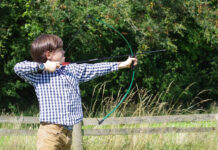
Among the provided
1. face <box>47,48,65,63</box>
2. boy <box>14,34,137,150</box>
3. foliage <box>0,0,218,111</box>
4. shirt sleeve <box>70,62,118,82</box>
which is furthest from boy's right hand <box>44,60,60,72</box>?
foliage <box>0,0,218,111</box>

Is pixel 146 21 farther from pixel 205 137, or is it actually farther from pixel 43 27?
pixel 205 137

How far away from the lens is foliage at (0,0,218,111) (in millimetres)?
6746

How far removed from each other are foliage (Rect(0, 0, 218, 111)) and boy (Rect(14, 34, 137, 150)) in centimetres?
364

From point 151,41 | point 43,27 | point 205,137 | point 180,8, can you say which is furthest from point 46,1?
point 205,137

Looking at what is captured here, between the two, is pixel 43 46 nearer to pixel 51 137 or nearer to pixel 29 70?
pixel 29 70

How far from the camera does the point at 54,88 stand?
2.79 metres

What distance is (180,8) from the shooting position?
741 cm

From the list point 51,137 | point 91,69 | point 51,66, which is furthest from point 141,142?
point 51,66

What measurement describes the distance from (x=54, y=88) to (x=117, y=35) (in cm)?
553

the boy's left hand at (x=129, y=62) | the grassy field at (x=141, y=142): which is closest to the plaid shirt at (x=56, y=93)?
the boy's left hand at (x=129, y=62)

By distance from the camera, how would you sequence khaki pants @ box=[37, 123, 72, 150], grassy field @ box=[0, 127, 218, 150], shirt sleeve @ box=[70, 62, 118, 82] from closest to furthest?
khaki pants @ box=[37, 123, 72, 150] → shirt sleeve @ box=[70, 62, 118, 82] → grassy field @ box=[0, 127, 218, 150]

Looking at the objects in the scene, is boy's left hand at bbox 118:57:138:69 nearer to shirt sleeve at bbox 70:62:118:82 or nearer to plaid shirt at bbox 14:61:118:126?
shirt sleeve at bbox 70:62:118:82

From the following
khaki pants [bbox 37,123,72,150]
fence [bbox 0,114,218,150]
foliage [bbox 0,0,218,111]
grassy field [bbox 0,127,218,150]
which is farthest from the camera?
foliage [bbox 0,0,218,111]

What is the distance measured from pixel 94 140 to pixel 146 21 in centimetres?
334
